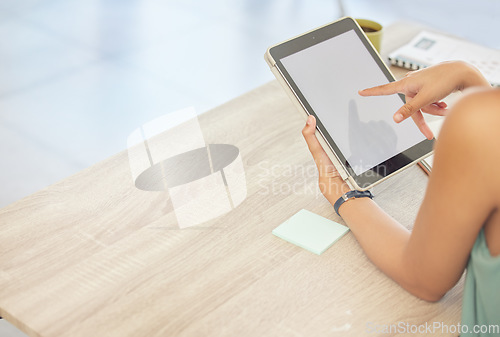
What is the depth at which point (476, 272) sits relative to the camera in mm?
→ 793

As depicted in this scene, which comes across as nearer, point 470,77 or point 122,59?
point 470,77

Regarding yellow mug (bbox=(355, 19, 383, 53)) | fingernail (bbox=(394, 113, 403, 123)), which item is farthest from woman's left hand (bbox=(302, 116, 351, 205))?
yellow mug (bbox=(355, 19, 383, 53))

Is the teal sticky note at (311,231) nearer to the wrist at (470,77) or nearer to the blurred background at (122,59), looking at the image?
the wrist at (470,77)

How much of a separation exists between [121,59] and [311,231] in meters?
2.74

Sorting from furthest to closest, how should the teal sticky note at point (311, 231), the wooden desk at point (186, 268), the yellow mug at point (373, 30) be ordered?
1. the yellow mug at point (373, 30)
2. the teal sticky note at point (311, 231)
3. the wooden desk at point (186, 268)

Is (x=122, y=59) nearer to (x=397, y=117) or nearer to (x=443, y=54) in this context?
(x=443, y=54)

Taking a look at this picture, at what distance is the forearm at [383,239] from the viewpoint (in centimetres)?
86

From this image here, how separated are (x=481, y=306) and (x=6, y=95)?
2898mm

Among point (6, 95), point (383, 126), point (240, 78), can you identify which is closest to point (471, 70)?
point (383, 126)

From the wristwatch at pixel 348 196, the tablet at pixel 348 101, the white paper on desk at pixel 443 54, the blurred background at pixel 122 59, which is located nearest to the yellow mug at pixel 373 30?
the white paper on desk at pixel 443 54

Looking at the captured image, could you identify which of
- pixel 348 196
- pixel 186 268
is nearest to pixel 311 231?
pixel 348 196

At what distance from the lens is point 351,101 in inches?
43.0

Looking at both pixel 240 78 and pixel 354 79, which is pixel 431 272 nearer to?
pixel 354 79

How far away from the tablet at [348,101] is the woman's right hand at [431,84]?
0.21 ft
